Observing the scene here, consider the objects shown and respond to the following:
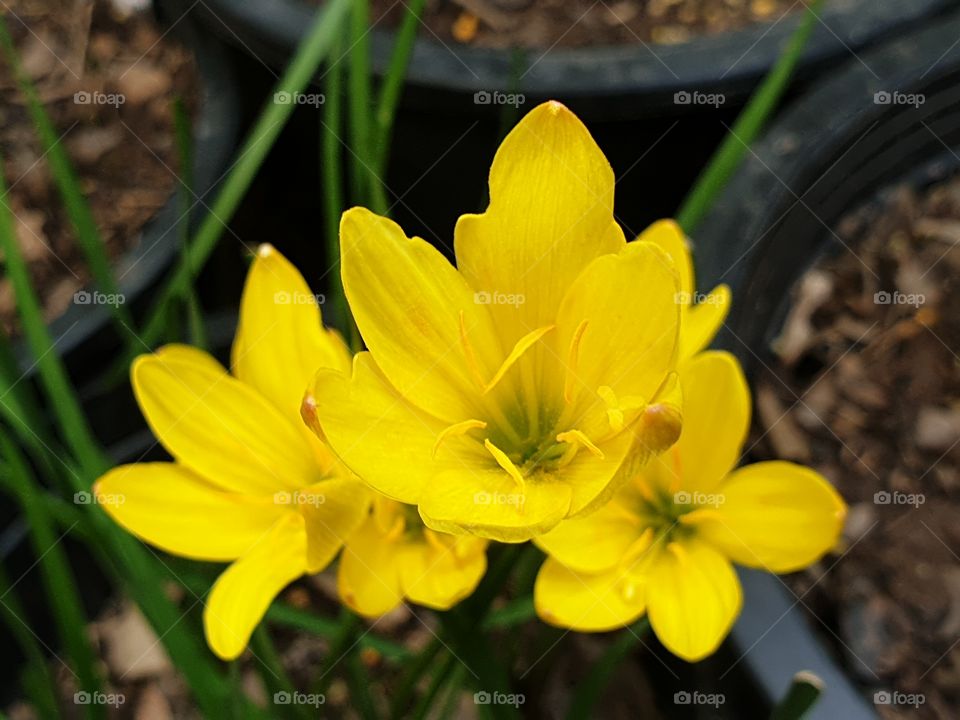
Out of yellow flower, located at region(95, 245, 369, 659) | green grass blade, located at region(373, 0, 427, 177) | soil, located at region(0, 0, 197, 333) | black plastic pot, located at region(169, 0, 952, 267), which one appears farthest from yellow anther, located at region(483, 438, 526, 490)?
soil, located at region(0, 0, 197, 333)

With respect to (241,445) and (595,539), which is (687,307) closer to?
(595,539)

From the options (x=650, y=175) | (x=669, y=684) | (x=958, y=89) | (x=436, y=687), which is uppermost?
(x=958, y=89)

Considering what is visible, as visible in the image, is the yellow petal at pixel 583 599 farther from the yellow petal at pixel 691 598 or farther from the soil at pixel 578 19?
the soil at pixel 578 19

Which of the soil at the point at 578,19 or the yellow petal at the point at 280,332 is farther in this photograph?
the soil at the point at 578,19

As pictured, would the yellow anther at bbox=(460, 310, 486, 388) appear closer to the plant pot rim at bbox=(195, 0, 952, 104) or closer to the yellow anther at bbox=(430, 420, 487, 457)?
the yellow anther at bbox=(430, 420, 487, 457)

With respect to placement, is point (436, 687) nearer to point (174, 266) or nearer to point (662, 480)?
point (662, 480)

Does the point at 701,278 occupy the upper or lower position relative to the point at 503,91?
lower

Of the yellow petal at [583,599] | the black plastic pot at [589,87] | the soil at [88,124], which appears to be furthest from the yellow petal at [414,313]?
the soil at [88,124]

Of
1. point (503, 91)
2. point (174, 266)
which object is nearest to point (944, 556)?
point (503, 91)

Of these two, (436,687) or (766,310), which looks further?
(766,310)
